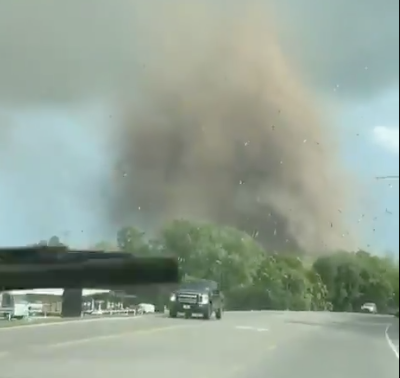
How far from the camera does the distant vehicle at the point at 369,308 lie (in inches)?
200

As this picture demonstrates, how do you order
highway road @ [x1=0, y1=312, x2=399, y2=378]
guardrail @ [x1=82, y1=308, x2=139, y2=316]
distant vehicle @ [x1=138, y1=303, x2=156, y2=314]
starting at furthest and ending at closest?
1. distant vehicle @ [x1=138, y1=303, x2=156, y2=314]
2. guardrail @ [x1=82, y1=308, x2=139, y2=316]
3. highway road @ [x1=0, y1=312, x2=399, y2=378]

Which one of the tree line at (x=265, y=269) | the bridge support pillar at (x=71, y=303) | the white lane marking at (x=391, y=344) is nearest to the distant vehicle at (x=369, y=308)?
the tree line at (x=265, y=269)

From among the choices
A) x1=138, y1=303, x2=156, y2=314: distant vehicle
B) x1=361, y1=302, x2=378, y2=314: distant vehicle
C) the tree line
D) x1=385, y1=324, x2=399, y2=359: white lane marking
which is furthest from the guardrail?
x1=385, y1=324, x2=399, y2=359: white lane marking

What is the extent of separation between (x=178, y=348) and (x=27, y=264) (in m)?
0.93

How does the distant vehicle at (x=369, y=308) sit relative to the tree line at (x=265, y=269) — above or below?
below

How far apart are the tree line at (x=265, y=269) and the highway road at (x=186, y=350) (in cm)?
13

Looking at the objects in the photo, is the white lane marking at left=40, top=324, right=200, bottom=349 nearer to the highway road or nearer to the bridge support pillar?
the highway road

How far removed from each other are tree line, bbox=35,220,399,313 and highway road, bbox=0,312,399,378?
0.13m

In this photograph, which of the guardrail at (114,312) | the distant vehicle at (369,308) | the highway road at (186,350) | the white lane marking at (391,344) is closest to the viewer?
the highway road at (186,350)

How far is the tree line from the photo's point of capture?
12.7ft

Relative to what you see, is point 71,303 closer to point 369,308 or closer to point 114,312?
point 114,312

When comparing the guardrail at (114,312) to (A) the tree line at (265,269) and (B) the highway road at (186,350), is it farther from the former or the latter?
(A) the tree line at (265,269)

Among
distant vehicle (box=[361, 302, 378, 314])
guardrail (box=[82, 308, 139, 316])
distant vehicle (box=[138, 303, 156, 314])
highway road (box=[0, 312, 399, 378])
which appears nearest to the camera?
highway road (box=[0, 312, 399, 378])

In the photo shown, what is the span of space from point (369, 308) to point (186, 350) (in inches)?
74.3
